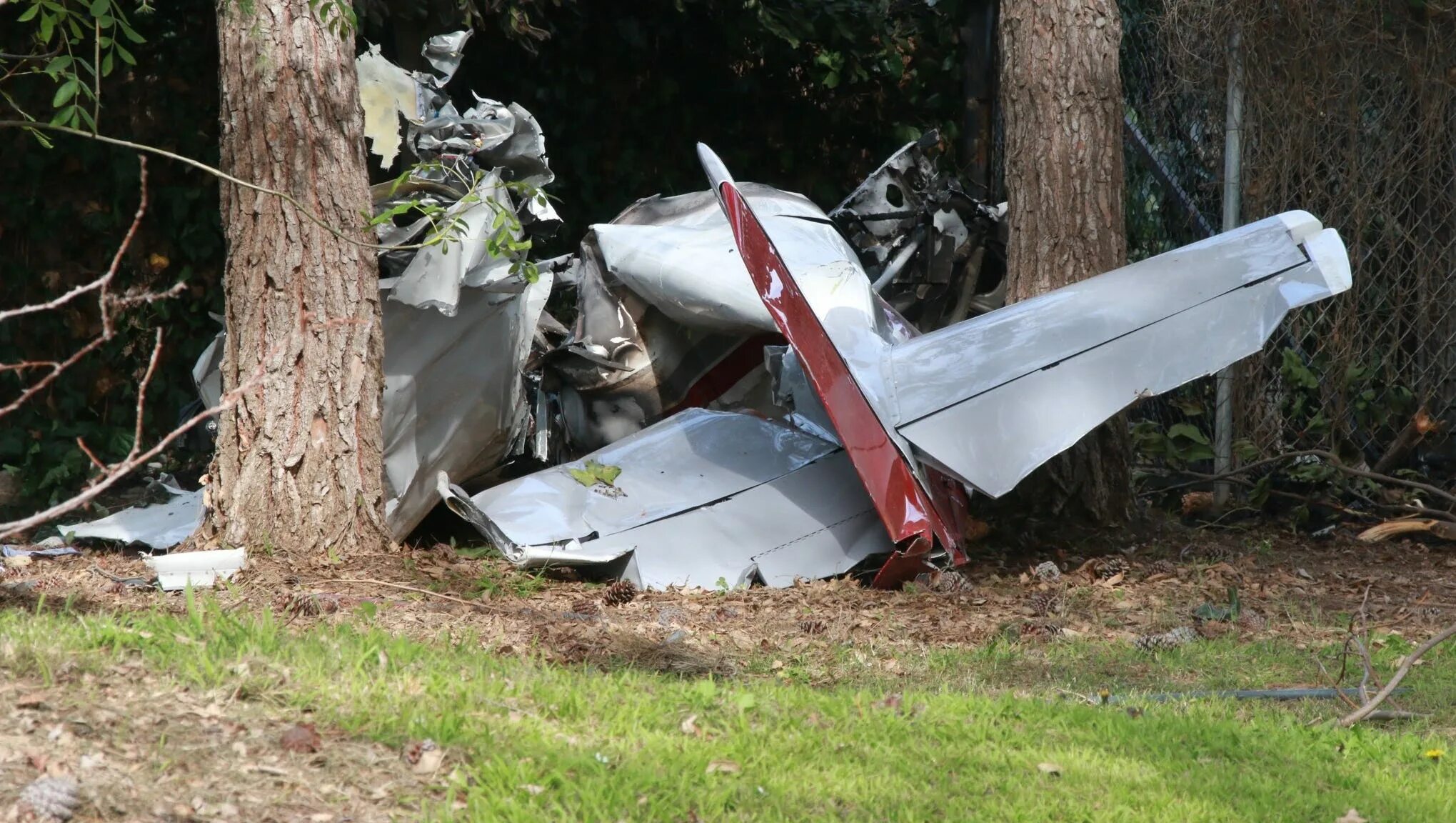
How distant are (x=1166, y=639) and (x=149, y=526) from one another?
13.3 ft

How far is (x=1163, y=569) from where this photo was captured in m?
5.80

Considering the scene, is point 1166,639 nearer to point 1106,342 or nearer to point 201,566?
point 1106,342

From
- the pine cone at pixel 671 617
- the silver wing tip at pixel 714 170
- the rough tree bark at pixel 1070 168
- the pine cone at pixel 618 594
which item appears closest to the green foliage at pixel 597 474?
the pine cone at pixel 618 594

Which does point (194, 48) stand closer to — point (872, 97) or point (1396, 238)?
point (872, 97)

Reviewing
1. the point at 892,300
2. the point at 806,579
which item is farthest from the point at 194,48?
the point at 806,579

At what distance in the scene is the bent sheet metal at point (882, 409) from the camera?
4996 mm

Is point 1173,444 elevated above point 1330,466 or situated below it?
above

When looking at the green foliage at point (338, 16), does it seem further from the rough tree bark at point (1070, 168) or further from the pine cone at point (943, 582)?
the rough tree bark at point (1070, 168)

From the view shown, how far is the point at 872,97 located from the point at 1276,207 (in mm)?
3159

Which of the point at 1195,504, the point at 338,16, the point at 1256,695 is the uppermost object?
the point at 338,16

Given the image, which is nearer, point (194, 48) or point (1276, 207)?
point (1276, 207)

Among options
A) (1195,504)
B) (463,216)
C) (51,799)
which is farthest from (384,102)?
(1195,504)

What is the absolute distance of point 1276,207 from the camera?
271 inches

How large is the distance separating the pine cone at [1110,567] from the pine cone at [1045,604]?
431 millimetres
